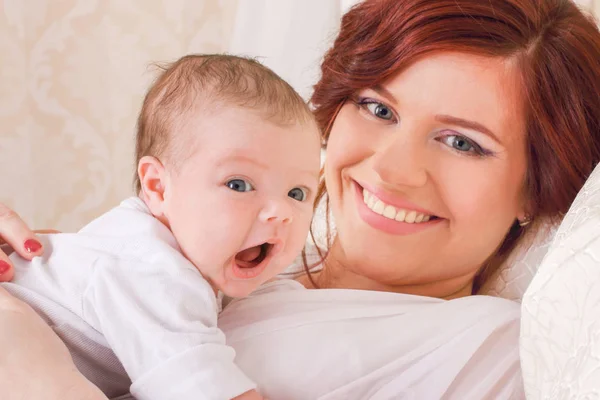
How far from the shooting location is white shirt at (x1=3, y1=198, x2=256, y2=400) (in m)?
1.15

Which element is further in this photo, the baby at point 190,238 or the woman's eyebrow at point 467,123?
the woman's eyebrow at point 467,123

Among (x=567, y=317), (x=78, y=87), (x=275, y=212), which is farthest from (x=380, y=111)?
(x=78, y=87)

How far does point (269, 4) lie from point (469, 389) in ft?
5.78

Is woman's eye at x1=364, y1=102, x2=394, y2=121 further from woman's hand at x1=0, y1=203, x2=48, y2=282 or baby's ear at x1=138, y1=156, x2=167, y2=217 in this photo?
woman's hand at x1=0, y1=203, x2=48, y2=282

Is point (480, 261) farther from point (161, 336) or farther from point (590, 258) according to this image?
point (161, 336)

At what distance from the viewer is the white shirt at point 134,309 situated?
1.15 meters

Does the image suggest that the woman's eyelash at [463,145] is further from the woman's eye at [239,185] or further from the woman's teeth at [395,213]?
the woman's eye at [239,185]

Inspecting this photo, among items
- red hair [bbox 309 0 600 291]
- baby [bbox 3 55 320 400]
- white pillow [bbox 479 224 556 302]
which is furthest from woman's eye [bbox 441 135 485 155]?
baby [bbox 3 55 320 400]

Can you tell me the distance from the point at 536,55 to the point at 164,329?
920 mm

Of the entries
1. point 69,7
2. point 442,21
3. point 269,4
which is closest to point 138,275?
point 442,21

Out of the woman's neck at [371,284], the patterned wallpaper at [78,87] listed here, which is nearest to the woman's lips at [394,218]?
the woman's neck at [371,284]

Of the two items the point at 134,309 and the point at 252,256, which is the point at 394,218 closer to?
the point at 252,256

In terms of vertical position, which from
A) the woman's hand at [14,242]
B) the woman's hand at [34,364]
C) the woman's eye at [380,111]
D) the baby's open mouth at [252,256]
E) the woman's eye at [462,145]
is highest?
the woman's eye at [380,111]

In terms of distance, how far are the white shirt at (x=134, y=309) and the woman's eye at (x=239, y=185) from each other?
0.13 metres
